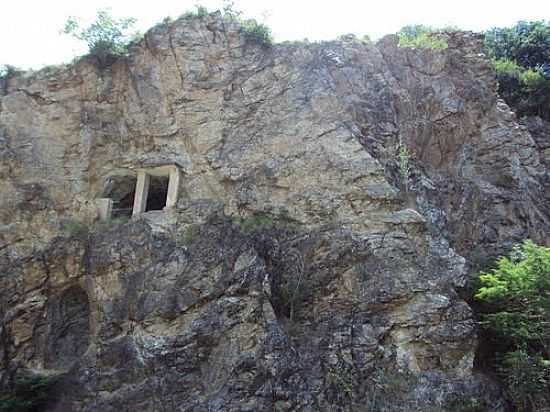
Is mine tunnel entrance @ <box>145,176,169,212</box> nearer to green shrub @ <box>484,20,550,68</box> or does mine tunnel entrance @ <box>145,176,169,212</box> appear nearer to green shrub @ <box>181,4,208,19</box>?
green shrub @ <box>181,4,208,19</box>

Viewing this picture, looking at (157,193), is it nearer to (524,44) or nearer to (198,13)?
(198,13)

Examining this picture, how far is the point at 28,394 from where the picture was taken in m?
14.4

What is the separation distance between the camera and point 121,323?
15.0m

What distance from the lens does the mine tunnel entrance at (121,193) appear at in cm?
1842

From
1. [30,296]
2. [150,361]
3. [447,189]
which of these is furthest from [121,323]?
[447,189]

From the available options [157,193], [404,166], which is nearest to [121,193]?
[157,193]

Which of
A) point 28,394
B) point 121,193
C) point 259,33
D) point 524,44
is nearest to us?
point 28,394

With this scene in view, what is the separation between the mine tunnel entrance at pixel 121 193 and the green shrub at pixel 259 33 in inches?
240

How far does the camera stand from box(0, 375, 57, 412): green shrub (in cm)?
1404

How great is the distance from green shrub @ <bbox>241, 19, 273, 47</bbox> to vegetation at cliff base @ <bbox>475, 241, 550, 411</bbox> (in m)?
10.1

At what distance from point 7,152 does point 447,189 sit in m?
13.8

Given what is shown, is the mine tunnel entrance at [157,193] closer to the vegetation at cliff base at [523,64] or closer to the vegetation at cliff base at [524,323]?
the vegetation at cliff base at [524,323]

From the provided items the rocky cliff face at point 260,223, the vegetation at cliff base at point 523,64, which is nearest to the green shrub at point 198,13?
the rocky cliff face at point 260,223

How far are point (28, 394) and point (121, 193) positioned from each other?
7238 millimetres
